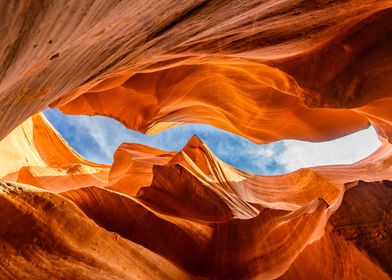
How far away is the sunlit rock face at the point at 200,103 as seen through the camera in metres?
2.15

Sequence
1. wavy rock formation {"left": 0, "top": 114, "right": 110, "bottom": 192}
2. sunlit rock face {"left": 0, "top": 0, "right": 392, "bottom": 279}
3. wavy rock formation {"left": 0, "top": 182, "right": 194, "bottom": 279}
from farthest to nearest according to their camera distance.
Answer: wavy rock formation {"left": 0, "top": 114, "right": 110, "bottom": 192} < wavy rock formation {"left": 0, "top": 182, "right": 194, "bottom": 279} < sunlit rock face {"left": 0, "top": 0, "right": 392, "bottom": 279}

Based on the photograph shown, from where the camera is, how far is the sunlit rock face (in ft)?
7.04

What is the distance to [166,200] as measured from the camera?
6730mm

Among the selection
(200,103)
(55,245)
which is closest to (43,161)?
(200,103)

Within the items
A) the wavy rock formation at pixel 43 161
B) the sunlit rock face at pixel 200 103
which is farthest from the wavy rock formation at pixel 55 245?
the wavy rock formation at pixel 43 161

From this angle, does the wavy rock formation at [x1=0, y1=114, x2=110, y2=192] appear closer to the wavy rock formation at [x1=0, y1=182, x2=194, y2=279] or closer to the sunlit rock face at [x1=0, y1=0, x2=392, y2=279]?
the sunlit rock face at [x1=0, y1=0, x2=392, y2=279]

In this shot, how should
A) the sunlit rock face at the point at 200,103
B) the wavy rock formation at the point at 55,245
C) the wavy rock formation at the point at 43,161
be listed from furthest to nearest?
the wavy rock formation at the point at 43,161
the wavy rock formation at the point at 55,245
the sunlit rock face at the point at 200,103

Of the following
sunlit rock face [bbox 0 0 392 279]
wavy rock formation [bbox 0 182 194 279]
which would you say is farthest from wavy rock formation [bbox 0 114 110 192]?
wavy rock formation [bbox 0 182 194 279]

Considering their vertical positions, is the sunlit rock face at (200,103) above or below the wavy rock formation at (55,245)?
above

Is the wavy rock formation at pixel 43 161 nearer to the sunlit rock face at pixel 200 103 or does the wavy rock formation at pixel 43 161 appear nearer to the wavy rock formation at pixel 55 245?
the sunlit rock face at pixel 200 103

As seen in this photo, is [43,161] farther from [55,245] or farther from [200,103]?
[55,245]

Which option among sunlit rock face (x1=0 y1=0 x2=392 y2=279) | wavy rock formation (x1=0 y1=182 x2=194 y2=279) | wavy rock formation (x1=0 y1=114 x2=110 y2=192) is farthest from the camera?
wavy rock formation (x1=0 y1=114 x2=110 y2=192)

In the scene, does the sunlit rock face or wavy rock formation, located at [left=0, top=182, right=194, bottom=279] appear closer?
the sunlit rock face

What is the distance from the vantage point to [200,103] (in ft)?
31.2
